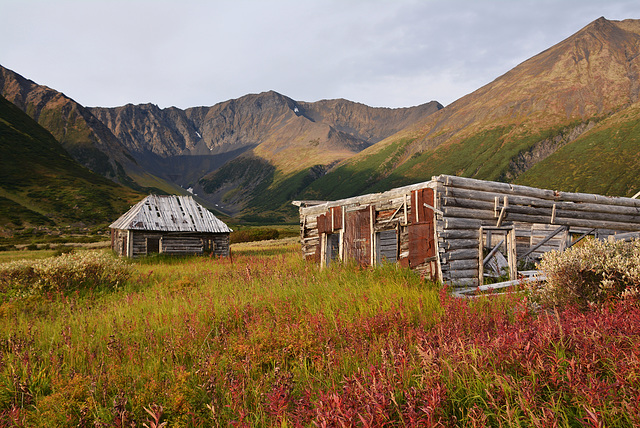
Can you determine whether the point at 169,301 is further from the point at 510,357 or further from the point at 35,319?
the point at 510,357

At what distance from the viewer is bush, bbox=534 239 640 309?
18.6 feet

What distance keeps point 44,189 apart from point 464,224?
93.2 metres

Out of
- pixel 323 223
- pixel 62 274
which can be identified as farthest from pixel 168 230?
pixel 62 274

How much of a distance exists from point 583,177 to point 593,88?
102 meters

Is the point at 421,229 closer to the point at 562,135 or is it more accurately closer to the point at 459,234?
the point at 459,234

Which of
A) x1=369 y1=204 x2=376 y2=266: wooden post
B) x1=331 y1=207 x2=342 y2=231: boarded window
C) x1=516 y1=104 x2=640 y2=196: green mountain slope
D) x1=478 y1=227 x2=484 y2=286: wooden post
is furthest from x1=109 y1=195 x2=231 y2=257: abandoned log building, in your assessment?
x1=516 y1=104 x2=640 y2=196: green mountain slope

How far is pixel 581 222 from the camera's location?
47.1ft

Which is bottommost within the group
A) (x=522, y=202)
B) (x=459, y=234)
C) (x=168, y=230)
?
(x=168, y=230)

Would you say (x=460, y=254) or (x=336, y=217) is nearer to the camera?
(x=460, y=254)

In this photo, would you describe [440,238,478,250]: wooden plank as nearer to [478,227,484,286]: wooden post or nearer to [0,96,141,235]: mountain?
[478,227,484,286]: wooden post

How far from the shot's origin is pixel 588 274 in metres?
6.09

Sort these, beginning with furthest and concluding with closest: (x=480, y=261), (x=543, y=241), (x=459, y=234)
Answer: (x=543, y=241)
(x=480, y=261)
(x=459, y=234)

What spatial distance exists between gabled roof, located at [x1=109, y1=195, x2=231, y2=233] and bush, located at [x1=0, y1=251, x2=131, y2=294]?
1477 centimetres

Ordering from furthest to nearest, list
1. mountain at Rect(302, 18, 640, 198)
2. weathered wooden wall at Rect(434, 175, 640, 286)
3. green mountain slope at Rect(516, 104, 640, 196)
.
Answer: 1. mountain at Rect(302, 18, 640, 198)
2. green mountain slope at Rect(516, 104, 640, 196)
3. weathered wooden wall at Rect(434, 175, 640, 286)
